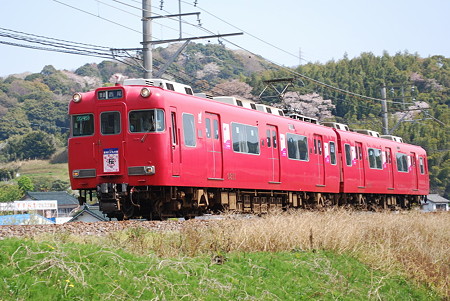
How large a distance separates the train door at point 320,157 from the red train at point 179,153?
0.80m

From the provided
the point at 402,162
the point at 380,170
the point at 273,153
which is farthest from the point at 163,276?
the point at 402,162

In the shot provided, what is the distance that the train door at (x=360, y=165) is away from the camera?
90.0ft

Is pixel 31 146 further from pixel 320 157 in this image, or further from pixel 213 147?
pixel 213 147

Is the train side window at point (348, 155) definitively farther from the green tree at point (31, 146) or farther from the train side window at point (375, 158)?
the green tree at point (31, 146)

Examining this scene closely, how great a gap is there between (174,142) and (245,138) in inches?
144

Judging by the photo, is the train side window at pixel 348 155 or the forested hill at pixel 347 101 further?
the forested hill at pixel 347 101

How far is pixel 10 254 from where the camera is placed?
7773 millimetres

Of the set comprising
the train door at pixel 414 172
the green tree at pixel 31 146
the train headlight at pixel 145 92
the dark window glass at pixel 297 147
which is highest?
the green tree at pixel 31 146

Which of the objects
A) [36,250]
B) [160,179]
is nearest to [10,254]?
[36,250]

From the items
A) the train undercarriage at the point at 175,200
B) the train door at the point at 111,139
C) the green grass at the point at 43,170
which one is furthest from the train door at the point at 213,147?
the green grass at the point at 43,170

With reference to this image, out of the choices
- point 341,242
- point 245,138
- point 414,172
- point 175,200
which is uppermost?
point 245,138

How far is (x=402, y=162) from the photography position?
32438 mm

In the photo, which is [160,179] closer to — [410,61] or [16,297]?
[16,297]

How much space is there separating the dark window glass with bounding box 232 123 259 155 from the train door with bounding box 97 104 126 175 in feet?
11.8
